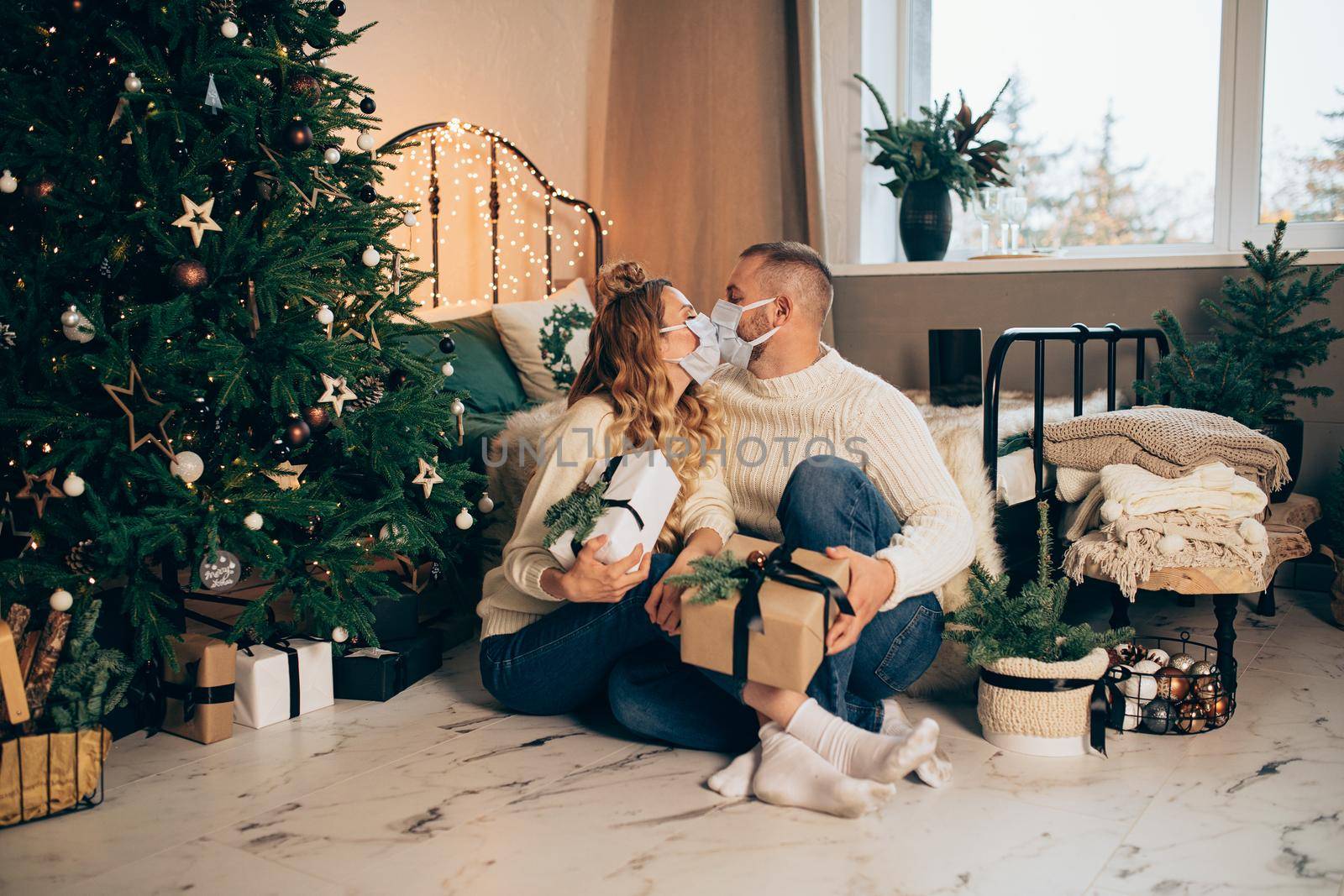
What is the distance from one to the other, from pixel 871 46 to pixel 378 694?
2.76m

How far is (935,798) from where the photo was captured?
63.9 inches

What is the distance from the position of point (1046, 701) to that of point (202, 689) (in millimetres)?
1467

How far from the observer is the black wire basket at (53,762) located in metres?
1.56

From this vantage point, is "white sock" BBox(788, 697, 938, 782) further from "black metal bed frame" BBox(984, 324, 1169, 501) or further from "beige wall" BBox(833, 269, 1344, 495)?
"beige wall" BBox(833, 269, 1344, 495)

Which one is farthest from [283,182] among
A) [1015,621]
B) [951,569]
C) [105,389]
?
[1015,621]

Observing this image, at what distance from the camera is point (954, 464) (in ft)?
6.79

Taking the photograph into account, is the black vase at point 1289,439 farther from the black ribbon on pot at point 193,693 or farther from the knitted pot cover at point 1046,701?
the black ribbon on pot at point 193,693

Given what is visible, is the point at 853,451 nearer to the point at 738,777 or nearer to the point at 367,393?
the point at 738,777

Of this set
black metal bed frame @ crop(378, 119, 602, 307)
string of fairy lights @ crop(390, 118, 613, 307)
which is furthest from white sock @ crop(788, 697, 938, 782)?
string of fairy lights @ crop(390, 118, 613, 307)

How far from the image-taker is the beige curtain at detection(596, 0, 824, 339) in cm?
373

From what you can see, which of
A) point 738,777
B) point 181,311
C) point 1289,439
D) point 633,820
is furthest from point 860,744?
point 1289,439

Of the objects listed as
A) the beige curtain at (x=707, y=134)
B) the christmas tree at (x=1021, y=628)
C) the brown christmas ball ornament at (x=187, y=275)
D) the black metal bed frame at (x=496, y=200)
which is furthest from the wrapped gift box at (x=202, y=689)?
→ the beige curtain at (x=707, y=134)

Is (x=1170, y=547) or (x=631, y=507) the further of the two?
(x=1170, y=547)

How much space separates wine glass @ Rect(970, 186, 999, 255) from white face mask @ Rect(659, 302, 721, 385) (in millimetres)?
1933
